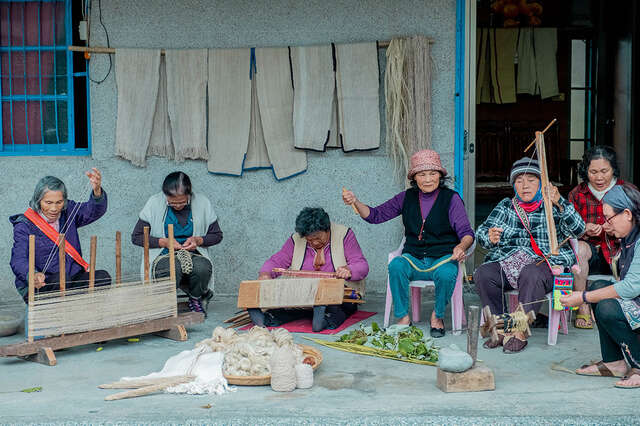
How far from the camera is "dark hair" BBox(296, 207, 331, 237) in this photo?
18.4 ft

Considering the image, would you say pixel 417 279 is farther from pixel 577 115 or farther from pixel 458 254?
pixel 577 115

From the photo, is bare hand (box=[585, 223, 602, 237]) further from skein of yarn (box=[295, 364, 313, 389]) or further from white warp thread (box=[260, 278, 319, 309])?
skein of yarn (box=[295, 364, 313, 389])

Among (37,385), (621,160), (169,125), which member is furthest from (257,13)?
(621,160)

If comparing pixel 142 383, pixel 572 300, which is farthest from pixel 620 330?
pixel 142 383

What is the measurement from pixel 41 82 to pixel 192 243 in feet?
6.50

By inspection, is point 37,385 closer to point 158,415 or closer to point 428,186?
point 158,415

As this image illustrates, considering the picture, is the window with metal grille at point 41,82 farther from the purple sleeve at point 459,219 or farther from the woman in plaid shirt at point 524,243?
the woman in plaid shirt at point 524,243

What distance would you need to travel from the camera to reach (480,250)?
8594 millimetres

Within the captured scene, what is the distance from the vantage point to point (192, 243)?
19.1 ft

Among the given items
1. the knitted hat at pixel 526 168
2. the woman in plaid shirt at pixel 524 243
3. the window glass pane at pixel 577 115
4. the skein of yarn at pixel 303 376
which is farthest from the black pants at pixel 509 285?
the window glass pane at pixel 577 115

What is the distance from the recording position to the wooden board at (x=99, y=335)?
15.3 feet

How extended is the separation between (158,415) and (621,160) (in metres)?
7.48

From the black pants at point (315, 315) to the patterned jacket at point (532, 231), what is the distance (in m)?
1.05

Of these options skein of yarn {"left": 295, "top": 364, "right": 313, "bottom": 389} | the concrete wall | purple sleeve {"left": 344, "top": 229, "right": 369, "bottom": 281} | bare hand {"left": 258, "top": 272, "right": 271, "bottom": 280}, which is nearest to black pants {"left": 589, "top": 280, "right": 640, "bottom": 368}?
skein of yarn {"left": 295, "top": 364, "right": 313, "bottom": 389}
